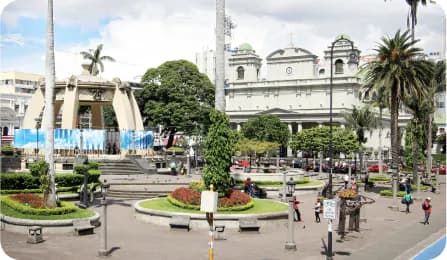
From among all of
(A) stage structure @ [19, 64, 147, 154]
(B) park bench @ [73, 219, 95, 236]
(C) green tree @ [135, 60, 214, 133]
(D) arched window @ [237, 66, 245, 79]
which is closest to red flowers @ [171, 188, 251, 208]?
(B) park bench @ [73, 219, 95, 236]

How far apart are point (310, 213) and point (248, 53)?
262 ft

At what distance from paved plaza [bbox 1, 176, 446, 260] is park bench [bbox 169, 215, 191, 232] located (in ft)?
0.93

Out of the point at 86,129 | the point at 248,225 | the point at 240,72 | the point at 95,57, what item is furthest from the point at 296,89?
the point at 248,225

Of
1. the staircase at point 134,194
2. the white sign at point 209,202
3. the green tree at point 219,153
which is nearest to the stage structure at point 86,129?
the staircase at point 134,194

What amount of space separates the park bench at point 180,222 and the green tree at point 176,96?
46.1 meters

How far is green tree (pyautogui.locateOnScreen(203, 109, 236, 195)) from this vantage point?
22438mm

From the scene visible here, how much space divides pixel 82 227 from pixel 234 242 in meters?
5.76

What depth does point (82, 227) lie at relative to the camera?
19109 millimetres

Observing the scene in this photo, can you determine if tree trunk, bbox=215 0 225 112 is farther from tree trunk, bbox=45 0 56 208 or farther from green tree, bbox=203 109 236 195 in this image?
tree trunk, bbox=45 0 56 208

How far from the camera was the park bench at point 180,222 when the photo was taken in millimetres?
20703

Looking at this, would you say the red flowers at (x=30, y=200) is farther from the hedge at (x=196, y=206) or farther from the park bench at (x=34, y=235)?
the hedge at (x=196, y=206)

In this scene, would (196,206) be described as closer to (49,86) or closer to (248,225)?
(248,225)

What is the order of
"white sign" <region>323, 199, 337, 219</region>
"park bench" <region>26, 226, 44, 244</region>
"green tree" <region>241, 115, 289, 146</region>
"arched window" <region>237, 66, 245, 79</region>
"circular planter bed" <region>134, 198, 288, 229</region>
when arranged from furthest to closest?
"arched window" <region>237, 66, 245, 79</region> → "green tree" <region>241, 115, 289, 146</region> → "circular planter bed" <region>134, 198, 288, 229</region> → "park bench" <region>26, 226, 44, 244</region> → "white sign" <region>323, 199, 337, 219</region>

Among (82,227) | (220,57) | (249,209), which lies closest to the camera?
(82,227)
